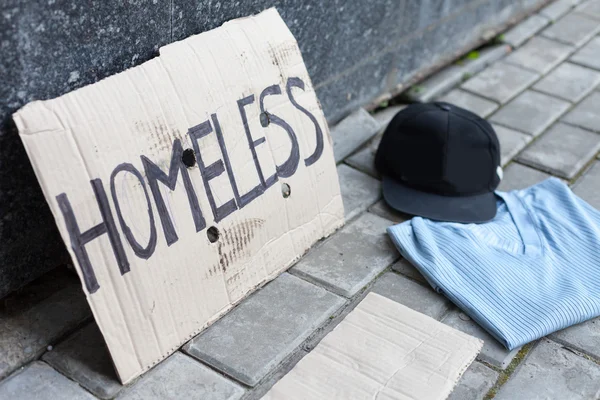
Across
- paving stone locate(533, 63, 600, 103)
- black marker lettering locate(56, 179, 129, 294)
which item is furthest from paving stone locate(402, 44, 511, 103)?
black marker lettering locate(56, 179, 129, 294)

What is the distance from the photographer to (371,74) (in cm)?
345

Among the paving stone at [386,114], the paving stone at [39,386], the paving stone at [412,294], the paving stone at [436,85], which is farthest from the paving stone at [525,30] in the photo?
the paving stone at [39,386]

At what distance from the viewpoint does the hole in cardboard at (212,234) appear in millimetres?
2217

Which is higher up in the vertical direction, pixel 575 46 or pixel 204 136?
pixel 204 136

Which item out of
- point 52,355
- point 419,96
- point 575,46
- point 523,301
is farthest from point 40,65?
point 575,46

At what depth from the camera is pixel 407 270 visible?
2520mm

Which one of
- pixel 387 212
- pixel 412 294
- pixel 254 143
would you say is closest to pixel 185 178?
pixel 254 143

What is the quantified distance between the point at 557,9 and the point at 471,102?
157 cm

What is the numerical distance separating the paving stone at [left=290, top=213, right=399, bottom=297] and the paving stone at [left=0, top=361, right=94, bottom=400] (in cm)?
81

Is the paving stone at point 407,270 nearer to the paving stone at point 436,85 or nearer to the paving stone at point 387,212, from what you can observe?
the paving stone at point 387,212

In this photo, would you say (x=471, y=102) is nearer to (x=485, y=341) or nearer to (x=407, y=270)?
(x=407, y=270)

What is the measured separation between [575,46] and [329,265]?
2.58m

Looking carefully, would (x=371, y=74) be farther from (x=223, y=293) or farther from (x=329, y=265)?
(x=223, y=293)

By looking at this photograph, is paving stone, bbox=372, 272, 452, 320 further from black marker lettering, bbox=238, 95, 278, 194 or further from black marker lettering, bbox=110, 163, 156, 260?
black marker lettering, bbox=110, 163, 156, 260
